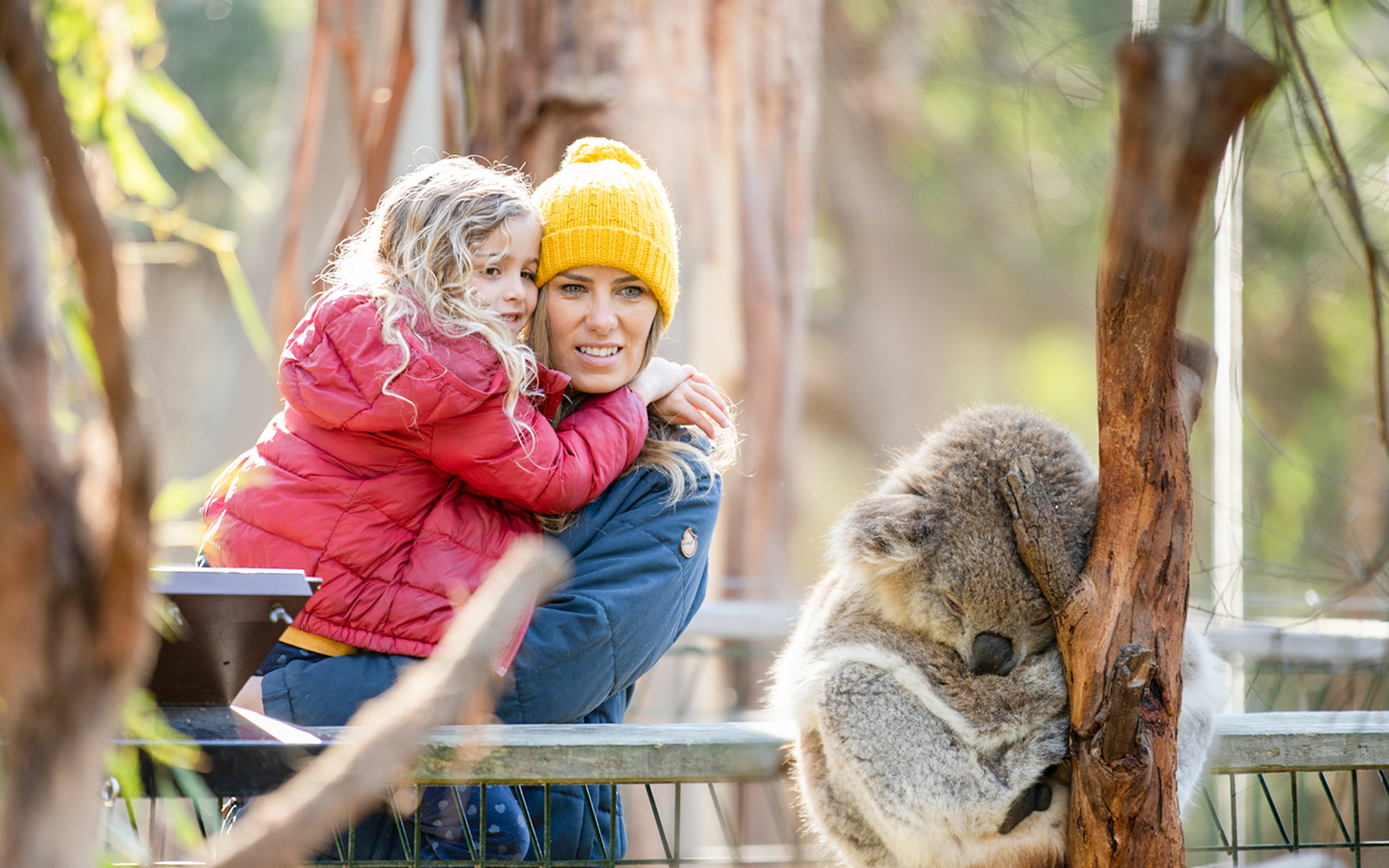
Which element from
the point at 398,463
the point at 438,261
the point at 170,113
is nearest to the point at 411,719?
the point at 398,463

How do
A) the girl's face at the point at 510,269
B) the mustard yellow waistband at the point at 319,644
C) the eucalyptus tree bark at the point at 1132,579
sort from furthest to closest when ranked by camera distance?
the girl's face at the point at 510,269, the mustard yellow waistband at the point at 319,644, the eucalyptus tree bark at the point at 1132,579

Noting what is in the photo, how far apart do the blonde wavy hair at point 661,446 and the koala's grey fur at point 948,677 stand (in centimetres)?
30

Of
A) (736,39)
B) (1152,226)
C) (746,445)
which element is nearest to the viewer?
(1152,226)

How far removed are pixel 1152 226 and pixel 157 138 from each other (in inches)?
719

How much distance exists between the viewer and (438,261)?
75.6 inches

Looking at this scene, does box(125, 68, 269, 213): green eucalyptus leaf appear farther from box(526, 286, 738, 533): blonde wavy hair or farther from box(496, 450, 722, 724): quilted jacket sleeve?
box(496, 450, 722, 724): quilted jacket sleeve

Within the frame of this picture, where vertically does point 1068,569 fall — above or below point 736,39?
below

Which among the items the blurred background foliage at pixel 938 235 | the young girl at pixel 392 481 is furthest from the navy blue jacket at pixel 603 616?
the blurred background foliage at pixel 938 235

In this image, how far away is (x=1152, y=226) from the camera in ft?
4.12

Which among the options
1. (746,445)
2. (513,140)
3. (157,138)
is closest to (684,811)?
(746,445)

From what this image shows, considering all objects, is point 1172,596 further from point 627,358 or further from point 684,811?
point 684,811

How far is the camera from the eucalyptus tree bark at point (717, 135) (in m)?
3.93

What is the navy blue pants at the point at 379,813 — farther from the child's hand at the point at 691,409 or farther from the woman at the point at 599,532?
the child's hand at the point at 691,409

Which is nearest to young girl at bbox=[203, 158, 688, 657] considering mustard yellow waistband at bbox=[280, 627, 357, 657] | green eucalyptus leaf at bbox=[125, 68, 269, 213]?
mustard yellow waistband at bbox=[280, 627, 357, 657]
